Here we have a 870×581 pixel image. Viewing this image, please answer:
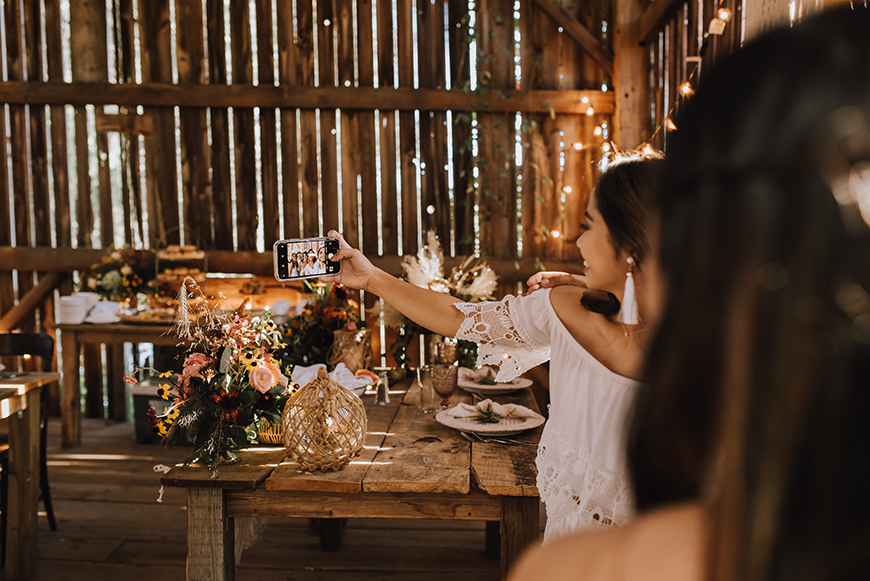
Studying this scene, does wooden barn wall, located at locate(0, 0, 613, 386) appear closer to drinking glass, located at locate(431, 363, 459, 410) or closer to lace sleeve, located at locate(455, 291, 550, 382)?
drinking glass, located at locate(431, 363, 459, 410)

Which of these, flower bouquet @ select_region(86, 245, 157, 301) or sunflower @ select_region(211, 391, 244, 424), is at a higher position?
flower bouquet @ select_region(86, 245, 157, 301)

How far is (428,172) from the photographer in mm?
4102

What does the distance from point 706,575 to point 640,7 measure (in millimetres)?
3938

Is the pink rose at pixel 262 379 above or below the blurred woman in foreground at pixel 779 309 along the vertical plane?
below

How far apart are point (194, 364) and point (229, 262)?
2786mm

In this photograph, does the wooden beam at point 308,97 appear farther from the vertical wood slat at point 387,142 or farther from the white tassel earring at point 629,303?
the white tassel earring at point 629,303

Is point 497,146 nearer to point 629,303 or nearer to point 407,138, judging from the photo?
point 407,138

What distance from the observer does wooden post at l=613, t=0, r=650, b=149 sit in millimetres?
3662

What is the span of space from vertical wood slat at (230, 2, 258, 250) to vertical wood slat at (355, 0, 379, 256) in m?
0.74

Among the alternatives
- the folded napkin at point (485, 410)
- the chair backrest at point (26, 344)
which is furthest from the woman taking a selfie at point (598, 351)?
the chair backrest at point (26, 344)

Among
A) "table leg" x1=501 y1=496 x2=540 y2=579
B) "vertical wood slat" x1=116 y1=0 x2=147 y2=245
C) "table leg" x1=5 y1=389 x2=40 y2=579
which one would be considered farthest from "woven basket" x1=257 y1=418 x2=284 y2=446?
"vertical wood slat" x1=116 y1=0 x2=147 y2=245

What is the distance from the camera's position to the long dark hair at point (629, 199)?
39.9 inches

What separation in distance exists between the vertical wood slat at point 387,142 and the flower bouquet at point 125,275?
1512 millimetres

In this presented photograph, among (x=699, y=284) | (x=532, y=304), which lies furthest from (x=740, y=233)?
(x=532, y=304)
